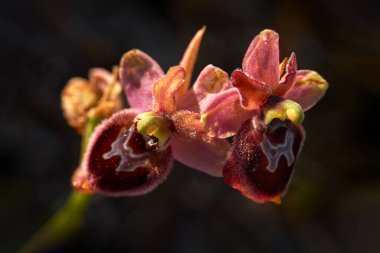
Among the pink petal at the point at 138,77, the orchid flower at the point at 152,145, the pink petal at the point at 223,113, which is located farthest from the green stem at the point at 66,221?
the pink petal at the point at 223,113

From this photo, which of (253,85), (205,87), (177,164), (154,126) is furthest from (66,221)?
(253,85)

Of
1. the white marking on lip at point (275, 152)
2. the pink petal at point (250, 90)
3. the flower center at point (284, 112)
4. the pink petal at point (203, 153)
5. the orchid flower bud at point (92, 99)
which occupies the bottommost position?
the orchid flower bud at point (92, 99)

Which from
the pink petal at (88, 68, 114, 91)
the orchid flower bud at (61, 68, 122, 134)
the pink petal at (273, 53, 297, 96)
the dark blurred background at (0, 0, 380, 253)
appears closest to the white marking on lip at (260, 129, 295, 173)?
the pink petal at (273, 53, 297, 96)

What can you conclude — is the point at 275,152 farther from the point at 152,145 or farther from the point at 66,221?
the point at 66,221

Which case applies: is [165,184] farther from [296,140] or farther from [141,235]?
[296,140]

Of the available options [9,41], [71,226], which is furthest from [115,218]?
[9,41]

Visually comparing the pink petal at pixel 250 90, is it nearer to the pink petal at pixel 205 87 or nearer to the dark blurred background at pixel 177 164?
the pink petal at pixel 205 87
